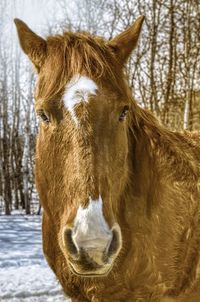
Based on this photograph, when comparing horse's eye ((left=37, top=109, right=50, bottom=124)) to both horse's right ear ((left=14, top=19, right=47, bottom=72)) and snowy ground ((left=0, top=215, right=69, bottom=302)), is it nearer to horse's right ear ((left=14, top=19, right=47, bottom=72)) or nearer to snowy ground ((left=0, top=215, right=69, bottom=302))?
horse's right ear ((left=14, top=19, right=47, bottom=72))

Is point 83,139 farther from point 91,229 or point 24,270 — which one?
point 24,270

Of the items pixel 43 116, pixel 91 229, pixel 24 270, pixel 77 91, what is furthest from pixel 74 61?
pixel 24 270

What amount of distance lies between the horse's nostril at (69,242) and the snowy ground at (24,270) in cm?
329

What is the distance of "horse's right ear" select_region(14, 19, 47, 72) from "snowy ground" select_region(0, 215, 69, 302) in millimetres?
3361

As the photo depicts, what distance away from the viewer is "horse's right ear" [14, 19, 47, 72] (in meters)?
2.48

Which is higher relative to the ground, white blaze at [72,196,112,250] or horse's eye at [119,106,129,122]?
horse's eye at [119,106,129,122]

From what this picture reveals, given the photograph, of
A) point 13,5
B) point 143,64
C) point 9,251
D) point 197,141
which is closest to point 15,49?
point 13,5

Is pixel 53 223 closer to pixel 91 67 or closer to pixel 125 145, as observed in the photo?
pixel 125 145

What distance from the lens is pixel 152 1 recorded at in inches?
349

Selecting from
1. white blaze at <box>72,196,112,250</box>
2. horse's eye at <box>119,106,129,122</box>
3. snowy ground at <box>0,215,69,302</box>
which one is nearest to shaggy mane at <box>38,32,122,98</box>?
horse's eye at <box>119,106,129,122</box>

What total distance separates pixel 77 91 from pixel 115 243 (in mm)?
803

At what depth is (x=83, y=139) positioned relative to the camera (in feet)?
6.77

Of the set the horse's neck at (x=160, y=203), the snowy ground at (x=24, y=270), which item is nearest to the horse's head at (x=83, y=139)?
the horse's neck at (x=160, y=203)

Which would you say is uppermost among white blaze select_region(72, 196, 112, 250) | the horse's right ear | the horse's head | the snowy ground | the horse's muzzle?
the horse's right ear
